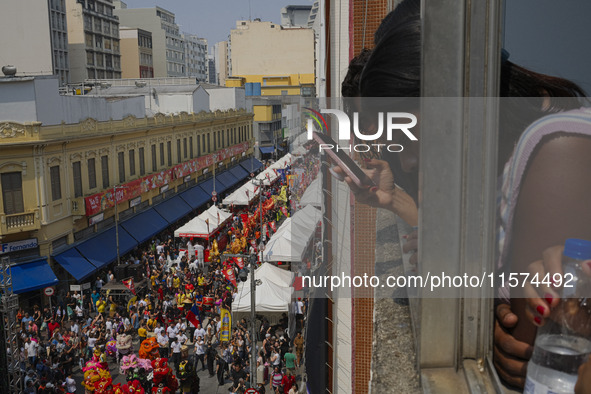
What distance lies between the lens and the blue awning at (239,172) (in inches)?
2012

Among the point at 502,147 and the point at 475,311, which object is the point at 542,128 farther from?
the point at 475,311

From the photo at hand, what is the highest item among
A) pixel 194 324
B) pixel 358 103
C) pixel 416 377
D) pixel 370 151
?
pixel 358 103

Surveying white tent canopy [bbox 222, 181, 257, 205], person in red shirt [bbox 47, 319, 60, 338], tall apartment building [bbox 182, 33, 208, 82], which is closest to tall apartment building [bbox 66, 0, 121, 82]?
tall apartment building [bbox 182, 33, 208, 82]

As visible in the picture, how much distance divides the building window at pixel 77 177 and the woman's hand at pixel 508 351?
26.9 m

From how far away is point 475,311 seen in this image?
158cm

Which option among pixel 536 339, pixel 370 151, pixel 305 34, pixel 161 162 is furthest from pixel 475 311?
pixel 305 34

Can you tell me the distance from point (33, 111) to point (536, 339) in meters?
25.0

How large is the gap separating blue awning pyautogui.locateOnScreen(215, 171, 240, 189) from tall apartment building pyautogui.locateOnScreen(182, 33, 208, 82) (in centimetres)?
7377

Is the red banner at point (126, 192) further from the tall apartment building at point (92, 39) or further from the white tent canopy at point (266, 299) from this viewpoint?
the tall apartment building at point (92, 39)

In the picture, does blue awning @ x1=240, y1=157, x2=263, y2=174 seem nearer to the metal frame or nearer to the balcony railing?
the balcony railing

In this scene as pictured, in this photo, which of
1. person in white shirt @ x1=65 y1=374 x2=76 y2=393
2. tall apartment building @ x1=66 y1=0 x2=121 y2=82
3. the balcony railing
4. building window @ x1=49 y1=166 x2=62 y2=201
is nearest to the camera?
person in white shirt @ x1=65 y1=374 x2=76 y2=393

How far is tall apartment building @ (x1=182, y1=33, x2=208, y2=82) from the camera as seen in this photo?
125 meters

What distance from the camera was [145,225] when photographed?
31625 mm

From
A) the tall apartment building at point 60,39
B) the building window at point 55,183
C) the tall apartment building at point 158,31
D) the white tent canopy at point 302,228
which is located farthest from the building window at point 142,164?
the tall apartment building at point 158,31
